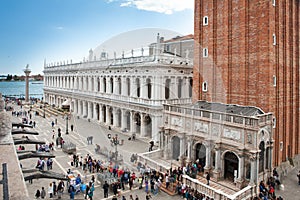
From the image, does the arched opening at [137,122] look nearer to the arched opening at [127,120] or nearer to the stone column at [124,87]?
the arched opening at [127,120]

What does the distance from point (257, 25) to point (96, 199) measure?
59.5 ft

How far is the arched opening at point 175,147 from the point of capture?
76.2ft

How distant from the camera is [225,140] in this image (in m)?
18.7

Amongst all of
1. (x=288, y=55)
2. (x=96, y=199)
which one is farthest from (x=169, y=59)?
(x=96, y=199)

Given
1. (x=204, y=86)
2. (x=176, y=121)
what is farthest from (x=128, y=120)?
(x=204, y=86)

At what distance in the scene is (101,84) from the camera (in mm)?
43531

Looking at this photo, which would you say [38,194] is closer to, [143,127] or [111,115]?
[143,127]

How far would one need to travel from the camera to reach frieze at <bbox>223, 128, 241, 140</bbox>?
17.9m

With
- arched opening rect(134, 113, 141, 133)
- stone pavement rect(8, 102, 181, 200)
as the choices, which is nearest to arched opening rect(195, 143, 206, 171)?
stone pavement rect(8, 102, 181, 200)

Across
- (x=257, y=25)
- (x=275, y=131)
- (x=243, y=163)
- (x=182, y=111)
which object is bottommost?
(x=243, y=163)

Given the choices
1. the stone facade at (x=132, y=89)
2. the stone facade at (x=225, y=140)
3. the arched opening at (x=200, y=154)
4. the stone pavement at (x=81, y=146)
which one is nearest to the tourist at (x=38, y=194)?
the stone pavement at (x=81, y=146)

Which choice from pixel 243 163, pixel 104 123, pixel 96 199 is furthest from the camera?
pixel 104 123

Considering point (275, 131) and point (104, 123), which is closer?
point (275, 131)

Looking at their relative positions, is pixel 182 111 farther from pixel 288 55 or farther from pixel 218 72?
pixel 288 55
